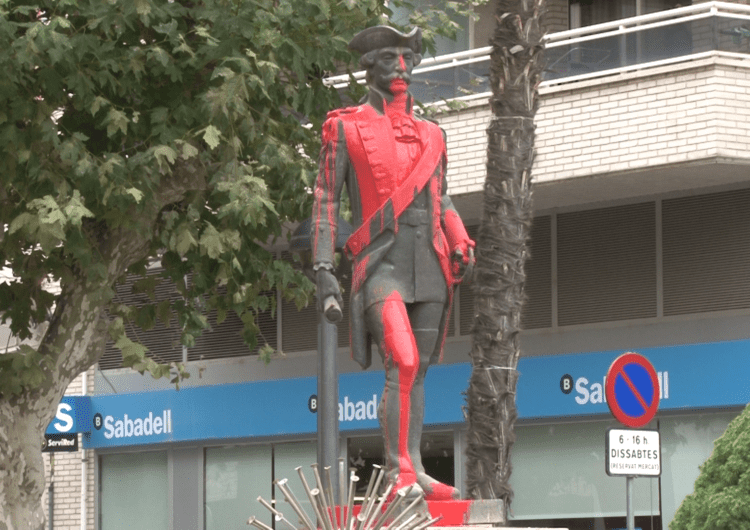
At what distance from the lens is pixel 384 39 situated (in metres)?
7.82

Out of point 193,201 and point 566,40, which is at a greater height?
point 566,40

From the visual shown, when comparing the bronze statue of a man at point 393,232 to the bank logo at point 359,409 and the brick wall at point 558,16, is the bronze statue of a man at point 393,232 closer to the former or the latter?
the brick wall at point 558,16

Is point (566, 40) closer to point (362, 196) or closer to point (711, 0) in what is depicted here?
point (711, 0)

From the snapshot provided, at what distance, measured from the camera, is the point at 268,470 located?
22.1 m

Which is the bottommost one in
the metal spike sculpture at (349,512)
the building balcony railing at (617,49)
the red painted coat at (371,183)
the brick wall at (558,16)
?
the metal spike sculpture at (349,512)

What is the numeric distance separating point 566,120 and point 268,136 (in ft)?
14.7

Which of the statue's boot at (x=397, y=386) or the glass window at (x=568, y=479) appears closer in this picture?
the statue's boot at (x=397, y=386)

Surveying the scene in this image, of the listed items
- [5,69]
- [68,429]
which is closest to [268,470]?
[68,429]

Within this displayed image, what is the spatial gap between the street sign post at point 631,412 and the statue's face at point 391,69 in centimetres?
365

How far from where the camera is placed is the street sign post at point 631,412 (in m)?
10.8

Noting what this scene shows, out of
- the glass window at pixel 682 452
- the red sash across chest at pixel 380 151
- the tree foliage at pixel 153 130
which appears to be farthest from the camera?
the glass window at pixel 682 452

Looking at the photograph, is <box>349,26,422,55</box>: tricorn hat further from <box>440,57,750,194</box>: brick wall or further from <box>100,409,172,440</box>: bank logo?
<box>100,409,172,440</box>: bank logo

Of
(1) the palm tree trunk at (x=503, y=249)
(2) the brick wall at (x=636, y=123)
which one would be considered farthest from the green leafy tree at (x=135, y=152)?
(2) the brick wall at (x=636, y=123)

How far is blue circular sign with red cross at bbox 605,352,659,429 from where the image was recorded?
1116cm
